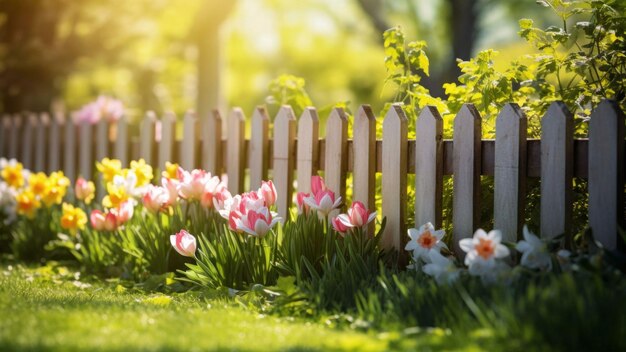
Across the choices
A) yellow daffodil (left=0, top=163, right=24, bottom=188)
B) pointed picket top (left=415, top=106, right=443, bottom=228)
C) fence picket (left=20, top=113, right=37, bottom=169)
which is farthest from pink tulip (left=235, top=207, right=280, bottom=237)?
fence picket (left=20, top=113, right=37, bottom=169)

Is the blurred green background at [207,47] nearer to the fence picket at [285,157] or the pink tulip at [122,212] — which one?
the fence picket at [285,157]

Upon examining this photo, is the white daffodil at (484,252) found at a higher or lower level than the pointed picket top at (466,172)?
lower

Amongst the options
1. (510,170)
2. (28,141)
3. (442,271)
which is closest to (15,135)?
(28,141)

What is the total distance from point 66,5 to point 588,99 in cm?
816

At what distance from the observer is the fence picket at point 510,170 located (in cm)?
379

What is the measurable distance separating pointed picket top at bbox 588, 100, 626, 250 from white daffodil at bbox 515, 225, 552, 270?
39cm

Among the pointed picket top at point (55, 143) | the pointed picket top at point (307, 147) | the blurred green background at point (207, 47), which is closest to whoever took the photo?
the pointed picket top at point (307, 147)

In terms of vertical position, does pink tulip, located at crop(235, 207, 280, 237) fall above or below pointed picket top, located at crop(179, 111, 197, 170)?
below

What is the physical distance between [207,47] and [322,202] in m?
9.35

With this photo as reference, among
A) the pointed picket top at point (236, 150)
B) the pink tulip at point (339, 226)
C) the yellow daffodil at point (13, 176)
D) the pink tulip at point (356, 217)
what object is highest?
the pointed picket top at point (236, 150)

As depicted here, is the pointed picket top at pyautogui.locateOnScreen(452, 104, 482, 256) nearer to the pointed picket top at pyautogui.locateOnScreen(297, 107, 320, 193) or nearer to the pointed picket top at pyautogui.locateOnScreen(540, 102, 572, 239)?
the pointed picket top at pyautogui.locateOnScreen(540, 102, 572, 239)

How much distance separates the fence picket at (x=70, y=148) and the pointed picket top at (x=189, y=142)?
2.00 meters

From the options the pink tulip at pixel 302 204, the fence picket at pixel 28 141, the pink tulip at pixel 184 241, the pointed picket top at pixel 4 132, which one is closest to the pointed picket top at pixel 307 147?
the pink tulip at pixel 302 204

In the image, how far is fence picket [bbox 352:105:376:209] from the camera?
4.50 m
